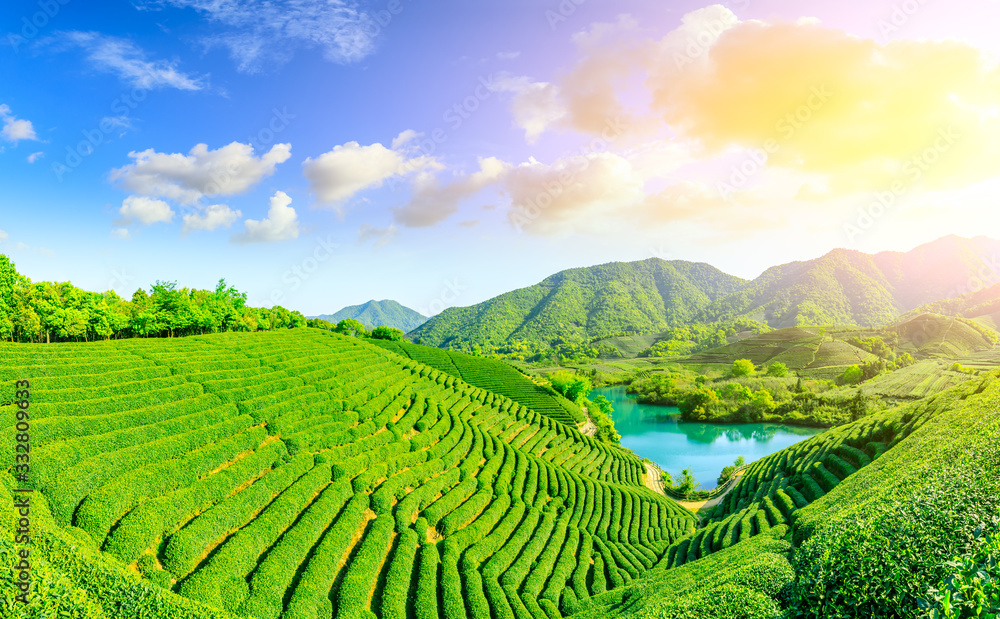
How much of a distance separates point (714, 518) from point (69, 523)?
136 feet

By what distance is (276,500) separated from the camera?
16.7m

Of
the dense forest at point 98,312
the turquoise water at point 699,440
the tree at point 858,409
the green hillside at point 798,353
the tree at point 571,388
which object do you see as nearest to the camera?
the dense forest at point 98,312

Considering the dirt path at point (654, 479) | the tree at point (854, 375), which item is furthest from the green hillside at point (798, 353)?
the dirt path at point (654, 479)

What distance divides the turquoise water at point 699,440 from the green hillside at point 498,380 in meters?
15.9

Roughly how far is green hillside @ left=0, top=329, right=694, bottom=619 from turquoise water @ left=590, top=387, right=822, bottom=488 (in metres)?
30.7

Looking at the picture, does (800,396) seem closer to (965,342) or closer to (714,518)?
(714,518)

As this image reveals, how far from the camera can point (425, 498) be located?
68.9 feet

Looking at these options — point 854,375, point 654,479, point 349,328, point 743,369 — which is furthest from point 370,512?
point 743,369

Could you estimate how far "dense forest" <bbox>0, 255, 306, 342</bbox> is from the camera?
127ft

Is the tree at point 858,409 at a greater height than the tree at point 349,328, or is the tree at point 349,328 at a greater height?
the tree at point 349,328

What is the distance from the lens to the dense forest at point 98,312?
38.6 meters

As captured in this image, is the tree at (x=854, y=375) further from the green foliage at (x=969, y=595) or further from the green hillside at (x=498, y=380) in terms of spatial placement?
the green foliage at (x=969, y=595)

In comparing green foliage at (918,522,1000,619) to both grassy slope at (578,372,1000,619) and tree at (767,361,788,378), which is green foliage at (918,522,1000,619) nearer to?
grassy slope at (578,372,1000,619)

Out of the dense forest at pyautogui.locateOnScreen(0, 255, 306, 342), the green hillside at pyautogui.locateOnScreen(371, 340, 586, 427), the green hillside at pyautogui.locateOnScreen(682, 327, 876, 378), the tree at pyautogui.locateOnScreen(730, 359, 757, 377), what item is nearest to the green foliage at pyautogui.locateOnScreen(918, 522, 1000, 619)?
the green hillside at pyautogui.locateOnScreen(371, 340, 586, 427)
